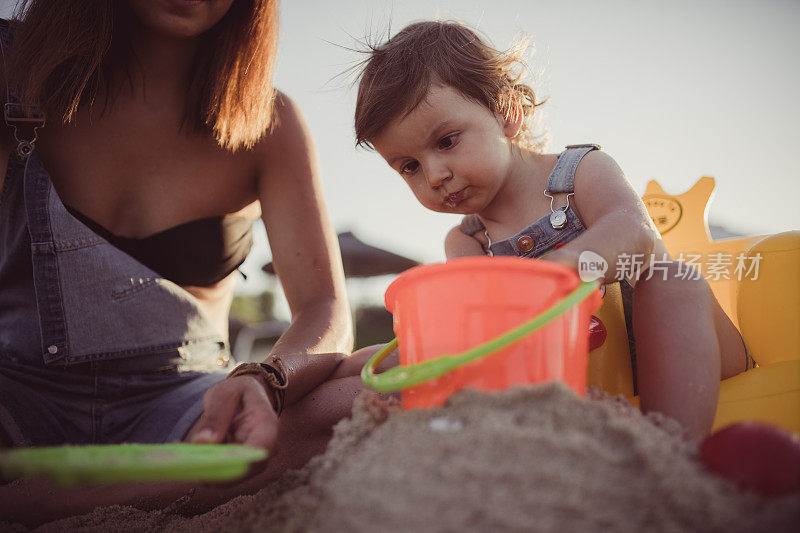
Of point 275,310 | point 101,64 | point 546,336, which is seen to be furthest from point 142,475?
point 275,310

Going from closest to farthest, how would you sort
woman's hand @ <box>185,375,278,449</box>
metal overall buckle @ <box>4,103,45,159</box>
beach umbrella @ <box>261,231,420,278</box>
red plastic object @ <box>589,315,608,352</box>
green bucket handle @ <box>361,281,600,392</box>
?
green bucket handle @ <box>361,281,600,392</box>
woman's hand @ <box>185,375,278,449</box>
red plastic object @ <box>589,315,608,352</box>
metal overall buckle @ <box>4,103,45,159</box>
beach umbrella @ <box>261,231,420,278</box>

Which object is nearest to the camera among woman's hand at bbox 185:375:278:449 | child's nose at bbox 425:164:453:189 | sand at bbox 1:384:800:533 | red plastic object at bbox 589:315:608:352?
sand at bbox 1:384:800:533

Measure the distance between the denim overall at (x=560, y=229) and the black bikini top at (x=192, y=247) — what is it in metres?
0.76

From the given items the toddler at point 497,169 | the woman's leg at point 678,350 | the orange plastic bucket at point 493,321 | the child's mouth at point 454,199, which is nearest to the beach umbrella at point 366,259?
the toddler at point 497,169

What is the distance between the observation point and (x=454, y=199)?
4.62 ft

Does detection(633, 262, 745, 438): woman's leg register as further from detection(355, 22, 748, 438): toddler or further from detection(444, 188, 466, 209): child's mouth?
detection(444, 188, 466, 209): child's mouth

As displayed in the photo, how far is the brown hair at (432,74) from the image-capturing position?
4.59ft

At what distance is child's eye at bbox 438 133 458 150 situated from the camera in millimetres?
1362

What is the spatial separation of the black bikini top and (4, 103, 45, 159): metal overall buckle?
0.16m

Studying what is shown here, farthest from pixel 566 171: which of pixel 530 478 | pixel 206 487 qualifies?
pixel 206 487

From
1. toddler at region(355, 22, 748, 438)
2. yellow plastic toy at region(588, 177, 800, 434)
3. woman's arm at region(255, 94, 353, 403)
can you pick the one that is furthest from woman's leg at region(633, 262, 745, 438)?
woman's arm at region(255, 94, 353, 403)

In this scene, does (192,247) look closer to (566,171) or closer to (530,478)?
(566,171)

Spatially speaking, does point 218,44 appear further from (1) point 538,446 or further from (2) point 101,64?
(1) point 538,446

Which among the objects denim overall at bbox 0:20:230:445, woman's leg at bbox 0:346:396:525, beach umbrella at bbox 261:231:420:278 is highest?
denim overall at bbox 0:20:230:445
